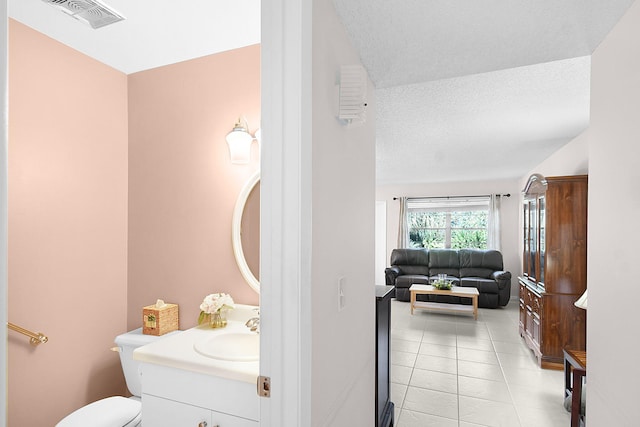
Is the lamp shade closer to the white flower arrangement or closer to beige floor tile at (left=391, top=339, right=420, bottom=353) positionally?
the white flower arrangement

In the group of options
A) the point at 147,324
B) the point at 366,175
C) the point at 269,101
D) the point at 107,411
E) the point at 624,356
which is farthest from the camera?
the point at 147,324

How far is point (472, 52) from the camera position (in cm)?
158

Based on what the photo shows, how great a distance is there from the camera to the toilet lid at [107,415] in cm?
175

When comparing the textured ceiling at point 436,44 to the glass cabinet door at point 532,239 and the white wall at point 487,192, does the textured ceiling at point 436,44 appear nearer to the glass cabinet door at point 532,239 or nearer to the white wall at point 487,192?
the glass cabinet door at point 532,239

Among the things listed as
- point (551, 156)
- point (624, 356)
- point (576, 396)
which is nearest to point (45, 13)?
point (624, 356)

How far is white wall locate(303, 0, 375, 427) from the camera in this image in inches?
42.9

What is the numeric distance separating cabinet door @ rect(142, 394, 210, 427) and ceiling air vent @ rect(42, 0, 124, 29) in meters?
1.75

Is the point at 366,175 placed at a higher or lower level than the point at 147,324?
higher

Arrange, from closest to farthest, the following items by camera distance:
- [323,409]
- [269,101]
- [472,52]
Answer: [269,101]
[323,409]
[472,52]

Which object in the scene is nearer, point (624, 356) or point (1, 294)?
point (1, 294)

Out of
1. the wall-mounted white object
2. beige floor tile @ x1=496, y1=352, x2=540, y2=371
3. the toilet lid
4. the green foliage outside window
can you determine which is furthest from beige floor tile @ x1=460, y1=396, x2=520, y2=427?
the green foliage outside window

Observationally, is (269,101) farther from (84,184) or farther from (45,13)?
(84,184)

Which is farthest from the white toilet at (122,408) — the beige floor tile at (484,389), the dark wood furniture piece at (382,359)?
the beige floor tile at (484,389)

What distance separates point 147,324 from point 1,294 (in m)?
1.96
